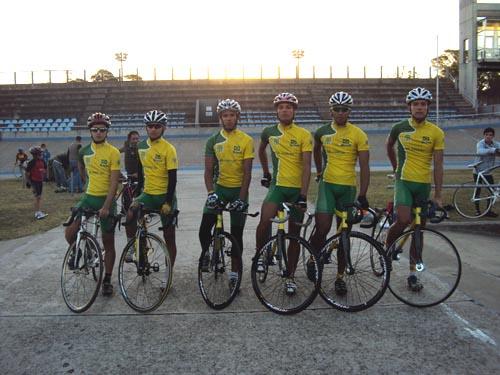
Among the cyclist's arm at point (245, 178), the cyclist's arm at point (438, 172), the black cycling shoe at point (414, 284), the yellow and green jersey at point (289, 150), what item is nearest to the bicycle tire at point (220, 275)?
the cyclist's arm at point (245, 178)

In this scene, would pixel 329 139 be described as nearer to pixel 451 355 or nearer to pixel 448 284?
pixel 448 284

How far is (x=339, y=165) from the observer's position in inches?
184

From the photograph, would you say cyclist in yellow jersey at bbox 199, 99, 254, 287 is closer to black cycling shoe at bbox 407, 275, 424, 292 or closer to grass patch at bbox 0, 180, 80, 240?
black cycling shoe at bbox 407, 275, 424, 292

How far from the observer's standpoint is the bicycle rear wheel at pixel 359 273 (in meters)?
4.28

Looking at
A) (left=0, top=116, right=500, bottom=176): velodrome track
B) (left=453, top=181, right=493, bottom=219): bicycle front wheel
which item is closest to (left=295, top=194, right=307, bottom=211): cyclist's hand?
(left=453, top=181, right=493, bottom=219): bicycle front wheel

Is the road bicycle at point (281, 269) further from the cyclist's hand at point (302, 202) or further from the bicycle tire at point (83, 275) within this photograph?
the bicycle tire at point (83, 275)

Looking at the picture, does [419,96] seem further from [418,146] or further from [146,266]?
[146,266]

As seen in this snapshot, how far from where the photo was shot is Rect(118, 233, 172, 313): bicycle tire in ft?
14.7

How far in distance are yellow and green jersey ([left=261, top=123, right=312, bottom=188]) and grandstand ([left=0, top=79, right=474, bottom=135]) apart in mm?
33023

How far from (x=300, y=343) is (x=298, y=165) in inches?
72.4

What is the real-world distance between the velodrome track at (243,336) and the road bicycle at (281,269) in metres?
0.15

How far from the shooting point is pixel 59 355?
3.54 m

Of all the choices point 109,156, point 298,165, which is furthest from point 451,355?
point 109,156

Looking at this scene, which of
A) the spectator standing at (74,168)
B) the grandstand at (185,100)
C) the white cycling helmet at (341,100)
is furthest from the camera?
the grandstand at (185,100)
